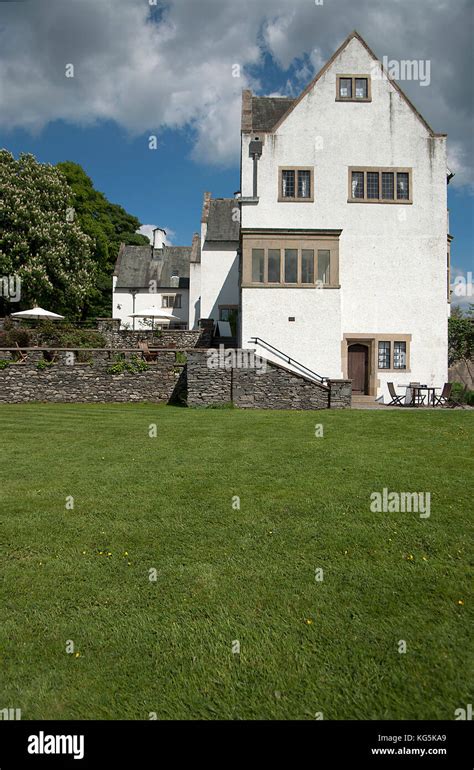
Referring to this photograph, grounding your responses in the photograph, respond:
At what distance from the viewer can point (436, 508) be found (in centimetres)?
641

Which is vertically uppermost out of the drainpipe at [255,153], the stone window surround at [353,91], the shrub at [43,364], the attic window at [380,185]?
the stone window surround at [353,91]

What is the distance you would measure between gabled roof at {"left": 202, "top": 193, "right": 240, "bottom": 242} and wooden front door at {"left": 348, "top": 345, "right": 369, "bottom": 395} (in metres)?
16.5

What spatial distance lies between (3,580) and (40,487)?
10.3 feet

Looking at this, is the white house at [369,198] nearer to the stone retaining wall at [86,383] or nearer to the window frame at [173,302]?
the stone retaining wall at [86,383]

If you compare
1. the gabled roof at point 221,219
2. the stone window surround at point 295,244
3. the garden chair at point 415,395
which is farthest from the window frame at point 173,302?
the garden chair at point 415,395

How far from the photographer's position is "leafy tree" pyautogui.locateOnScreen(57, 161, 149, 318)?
41.8 meters

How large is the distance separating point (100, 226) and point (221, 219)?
13.8 meters

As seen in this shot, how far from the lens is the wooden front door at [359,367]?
2428 cm

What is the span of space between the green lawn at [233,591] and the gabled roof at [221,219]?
3091cm

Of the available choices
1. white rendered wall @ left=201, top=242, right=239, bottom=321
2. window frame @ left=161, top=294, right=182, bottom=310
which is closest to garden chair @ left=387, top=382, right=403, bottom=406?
white rendered wall @ left=201, top=242, right=239, bottom=321

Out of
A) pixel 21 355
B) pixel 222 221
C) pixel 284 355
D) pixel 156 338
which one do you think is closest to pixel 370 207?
pixel 284 355

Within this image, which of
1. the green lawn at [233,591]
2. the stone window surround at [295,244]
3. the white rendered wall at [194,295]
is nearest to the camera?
the green lawn at [233,591]

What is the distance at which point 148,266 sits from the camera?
50.2 m

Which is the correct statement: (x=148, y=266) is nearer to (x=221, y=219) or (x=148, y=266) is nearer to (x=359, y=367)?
(x=221, y=219)
